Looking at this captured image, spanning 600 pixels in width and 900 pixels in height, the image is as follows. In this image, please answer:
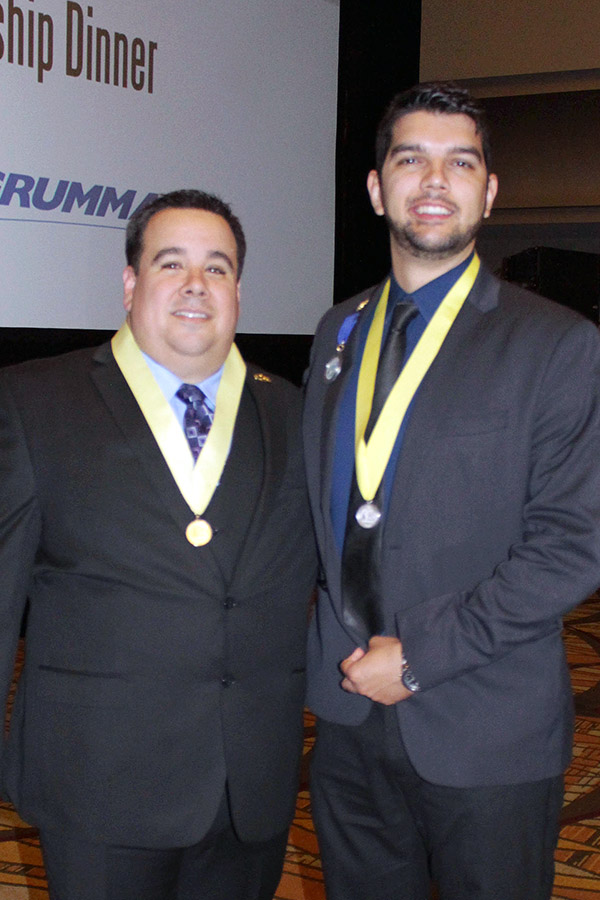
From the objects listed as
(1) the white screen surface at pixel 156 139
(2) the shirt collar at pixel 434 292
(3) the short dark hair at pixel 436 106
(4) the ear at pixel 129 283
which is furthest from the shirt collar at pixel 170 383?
(1) the white screen surface at pixel 156 139

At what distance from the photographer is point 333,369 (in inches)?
70.3

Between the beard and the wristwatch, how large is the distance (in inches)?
25.4

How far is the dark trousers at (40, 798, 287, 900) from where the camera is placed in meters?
1.57

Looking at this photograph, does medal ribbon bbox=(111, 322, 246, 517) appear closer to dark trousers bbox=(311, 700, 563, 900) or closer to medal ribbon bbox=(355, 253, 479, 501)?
medal ribbon bbox=(355, 253, 479, 501)

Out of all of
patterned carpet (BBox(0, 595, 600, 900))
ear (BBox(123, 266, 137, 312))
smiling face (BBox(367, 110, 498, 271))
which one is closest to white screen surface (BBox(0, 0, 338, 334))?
patterned carpet (BBox(0, 595, 600, 900))

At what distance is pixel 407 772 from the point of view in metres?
1.65

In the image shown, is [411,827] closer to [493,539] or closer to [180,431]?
[493,539]

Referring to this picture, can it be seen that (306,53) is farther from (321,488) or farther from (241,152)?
(321,488)

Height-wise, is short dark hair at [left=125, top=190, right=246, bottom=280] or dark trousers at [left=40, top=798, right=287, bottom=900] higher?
short dark hair at [left=125, top=190, right=246, bottom=280]

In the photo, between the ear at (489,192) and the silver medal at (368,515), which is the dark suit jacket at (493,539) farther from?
the ear at (489,192)

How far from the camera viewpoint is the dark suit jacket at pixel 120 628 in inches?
61.6

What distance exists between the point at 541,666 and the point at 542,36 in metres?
6.10

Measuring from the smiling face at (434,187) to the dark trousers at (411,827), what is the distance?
2.49 feet

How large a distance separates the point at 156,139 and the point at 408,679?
11.8 feet
